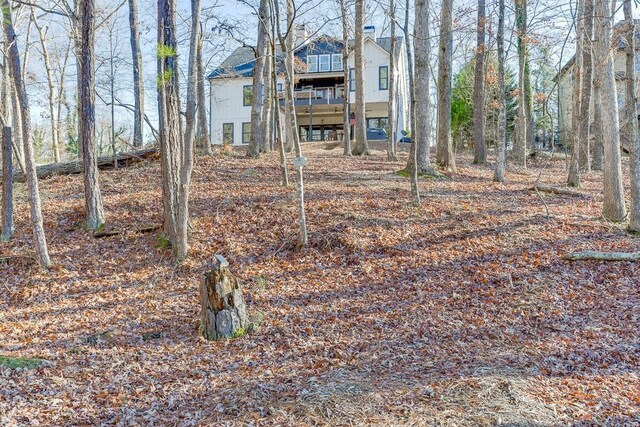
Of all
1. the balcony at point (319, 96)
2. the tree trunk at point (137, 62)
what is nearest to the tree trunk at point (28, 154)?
the tree trunk at point (137, 62)

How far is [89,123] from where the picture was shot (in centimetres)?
824

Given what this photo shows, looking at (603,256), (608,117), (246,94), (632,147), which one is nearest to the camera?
(603,256)

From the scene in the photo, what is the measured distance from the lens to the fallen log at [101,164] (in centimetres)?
1241

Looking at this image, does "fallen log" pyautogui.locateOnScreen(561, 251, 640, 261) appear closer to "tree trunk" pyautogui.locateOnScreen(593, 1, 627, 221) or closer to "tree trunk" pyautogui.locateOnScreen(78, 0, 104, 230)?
"tree trunk" pyautogui.locateOnScreen(593, 1, 627, 221)

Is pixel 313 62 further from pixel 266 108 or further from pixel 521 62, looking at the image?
pixel 521 62

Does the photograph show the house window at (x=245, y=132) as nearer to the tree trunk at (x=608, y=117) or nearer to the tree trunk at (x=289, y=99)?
the tree trunk at (x=289, y=99)

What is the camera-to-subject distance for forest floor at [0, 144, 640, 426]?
3705 millimetres

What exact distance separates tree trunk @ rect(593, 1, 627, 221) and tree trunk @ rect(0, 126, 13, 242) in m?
10.3

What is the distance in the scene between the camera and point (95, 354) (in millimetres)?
4723

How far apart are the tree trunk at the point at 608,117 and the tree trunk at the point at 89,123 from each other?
898cm

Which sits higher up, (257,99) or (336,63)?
(336,63)

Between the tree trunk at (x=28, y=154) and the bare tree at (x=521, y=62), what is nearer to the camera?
the tree trunk at (x=28, y=154)

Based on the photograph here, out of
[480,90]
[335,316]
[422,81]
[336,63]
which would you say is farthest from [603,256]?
[336,63]

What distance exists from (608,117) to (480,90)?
8.33 meters
